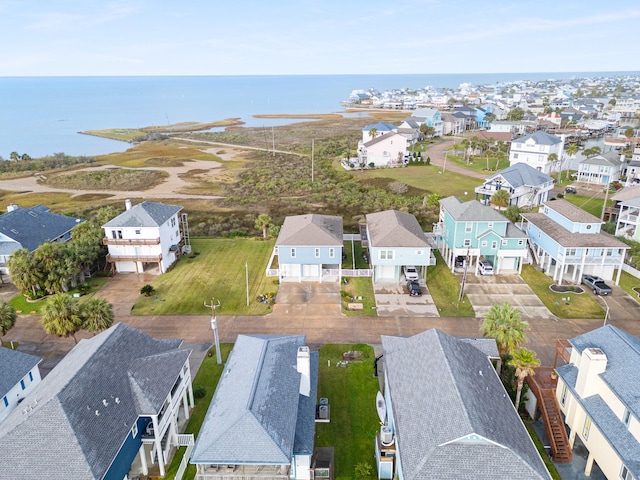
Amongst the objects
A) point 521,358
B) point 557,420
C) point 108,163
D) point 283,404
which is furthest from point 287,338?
point 108,163

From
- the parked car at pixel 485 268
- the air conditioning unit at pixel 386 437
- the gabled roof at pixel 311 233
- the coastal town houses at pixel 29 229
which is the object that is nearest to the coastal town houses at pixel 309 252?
the gabled roof at pixel 311 233

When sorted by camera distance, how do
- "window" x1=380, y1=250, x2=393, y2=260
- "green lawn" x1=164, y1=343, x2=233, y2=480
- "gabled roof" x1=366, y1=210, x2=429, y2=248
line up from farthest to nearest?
"window" x1=380, y1=250, x2=393, y2=260, "gabled roof" x1=366, y1=210, x2=429, y2=248, "green lawn" x1=164, y1=343, x2=233, y2=480

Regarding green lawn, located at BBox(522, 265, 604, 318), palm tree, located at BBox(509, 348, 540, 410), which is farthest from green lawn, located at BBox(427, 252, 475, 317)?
palm tree, located at BBox(509, 348, 540, 410)

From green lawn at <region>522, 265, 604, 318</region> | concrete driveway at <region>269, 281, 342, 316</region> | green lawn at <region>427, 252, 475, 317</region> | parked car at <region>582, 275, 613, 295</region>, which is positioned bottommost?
green lawn at <region>522, 265, 604, 318</region>

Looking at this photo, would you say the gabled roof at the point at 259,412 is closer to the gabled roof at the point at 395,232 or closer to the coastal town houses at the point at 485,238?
the gabled roof at the point at 395,232

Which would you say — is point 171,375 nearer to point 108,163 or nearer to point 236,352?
point 236,352

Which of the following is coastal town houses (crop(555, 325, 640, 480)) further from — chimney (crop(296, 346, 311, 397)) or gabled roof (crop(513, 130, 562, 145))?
gabled roof (crop(513, 130, 562, 145))

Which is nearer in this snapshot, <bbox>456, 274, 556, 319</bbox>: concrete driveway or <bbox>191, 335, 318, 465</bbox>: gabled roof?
<bbox>191, 335, 318, 465</bbox>: gabled roof
